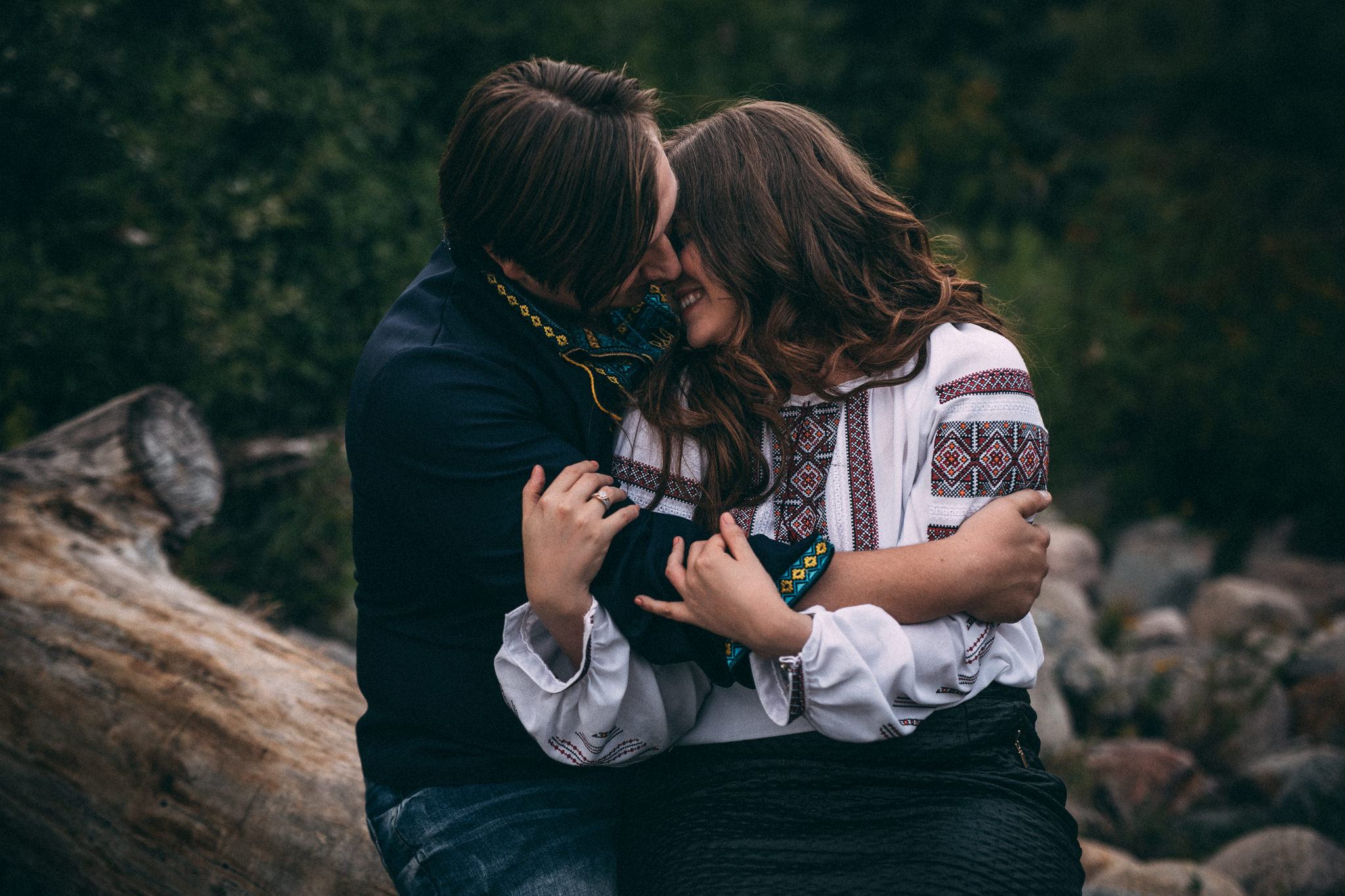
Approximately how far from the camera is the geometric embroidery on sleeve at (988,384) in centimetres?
182

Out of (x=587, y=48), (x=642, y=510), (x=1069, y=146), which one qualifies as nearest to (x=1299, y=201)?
(x=1069, y=146)

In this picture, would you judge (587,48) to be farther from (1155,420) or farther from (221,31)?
(1155,420)

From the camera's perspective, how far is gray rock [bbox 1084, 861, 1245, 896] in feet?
10.1

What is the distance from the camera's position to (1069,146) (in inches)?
414

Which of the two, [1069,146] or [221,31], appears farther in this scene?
[1069,146]

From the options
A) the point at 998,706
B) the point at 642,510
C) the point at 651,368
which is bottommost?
the point at 998,706

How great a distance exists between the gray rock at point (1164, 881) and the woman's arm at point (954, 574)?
73.2 inches

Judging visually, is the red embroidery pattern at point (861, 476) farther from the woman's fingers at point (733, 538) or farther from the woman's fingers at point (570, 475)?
the woman's fingers at point (570, 475)

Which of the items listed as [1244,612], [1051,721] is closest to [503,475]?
[1051,721]

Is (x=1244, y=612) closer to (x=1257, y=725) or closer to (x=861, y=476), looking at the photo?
(x=1257, y=725)

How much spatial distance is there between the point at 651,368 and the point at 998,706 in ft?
3.23

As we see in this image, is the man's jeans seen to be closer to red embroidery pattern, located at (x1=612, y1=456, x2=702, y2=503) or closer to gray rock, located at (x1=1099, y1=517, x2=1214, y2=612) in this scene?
red embroidery pattern, located at (x1=612, y1=456, x2=702, y2=503)

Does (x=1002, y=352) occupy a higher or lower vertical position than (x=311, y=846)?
higher

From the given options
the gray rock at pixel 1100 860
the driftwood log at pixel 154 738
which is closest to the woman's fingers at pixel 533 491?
the driftwood log at pixel 154 738
